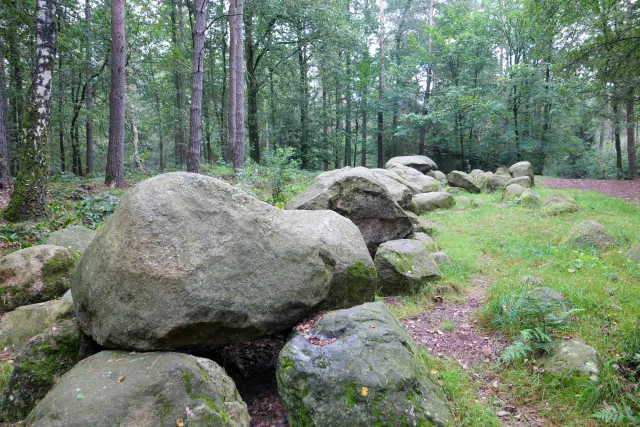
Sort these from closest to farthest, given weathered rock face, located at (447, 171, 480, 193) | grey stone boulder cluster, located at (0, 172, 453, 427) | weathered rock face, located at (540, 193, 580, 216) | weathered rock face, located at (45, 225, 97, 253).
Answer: grey stone boulder cluster, located at (0, 172, 453, 427)
weathered rock face, located at (45, 225, 97, 253)
weathered rock face, located at (540, 193, 580, 216)
weathered rock face, located at (447, 171, 480, 193)

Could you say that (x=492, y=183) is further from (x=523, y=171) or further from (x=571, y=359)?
(x=571, y=359)

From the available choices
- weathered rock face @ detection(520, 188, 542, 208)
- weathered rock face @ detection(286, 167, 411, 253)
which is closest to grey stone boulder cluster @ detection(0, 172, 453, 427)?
weathered rock face @ detection(286, 167, 411, 253)

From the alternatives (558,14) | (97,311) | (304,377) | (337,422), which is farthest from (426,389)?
(558,14)

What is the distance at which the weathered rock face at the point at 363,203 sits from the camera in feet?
23.9

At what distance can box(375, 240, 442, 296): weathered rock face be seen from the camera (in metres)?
5.91

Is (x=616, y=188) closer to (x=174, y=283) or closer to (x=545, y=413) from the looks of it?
(x=545, y=413)

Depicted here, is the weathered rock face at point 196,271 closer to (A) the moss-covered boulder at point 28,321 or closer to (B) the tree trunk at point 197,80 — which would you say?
(A) the moss-covered boulder at point 28,321

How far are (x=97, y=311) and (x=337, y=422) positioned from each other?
7.30 feet

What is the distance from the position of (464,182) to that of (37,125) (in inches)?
634

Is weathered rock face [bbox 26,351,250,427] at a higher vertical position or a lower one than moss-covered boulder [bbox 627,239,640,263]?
lower

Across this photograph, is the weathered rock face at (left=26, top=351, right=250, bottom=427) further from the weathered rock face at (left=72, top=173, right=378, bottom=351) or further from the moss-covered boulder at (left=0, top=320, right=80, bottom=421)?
the moss-covered boulder at (left=0, top=320, right=80, bottom=421)

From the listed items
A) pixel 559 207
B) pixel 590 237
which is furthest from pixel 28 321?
pixel 559 207

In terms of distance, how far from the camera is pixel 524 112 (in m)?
24.1

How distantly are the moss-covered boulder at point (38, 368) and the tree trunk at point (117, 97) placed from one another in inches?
342
